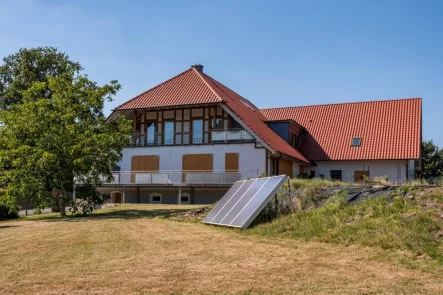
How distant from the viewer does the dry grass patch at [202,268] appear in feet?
23.2

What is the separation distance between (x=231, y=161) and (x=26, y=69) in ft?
71.6

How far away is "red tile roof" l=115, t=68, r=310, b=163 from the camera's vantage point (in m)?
31.4

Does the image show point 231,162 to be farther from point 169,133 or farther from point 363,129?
point 363,129

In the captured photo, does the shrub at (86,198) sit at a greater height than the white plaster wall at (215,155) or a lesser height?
lesser

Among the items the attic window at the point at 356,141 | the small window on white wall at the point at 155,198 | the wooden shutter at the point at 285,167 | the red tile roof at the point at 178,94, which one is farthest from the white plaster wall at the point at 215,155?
the attic window at the point at 356,141

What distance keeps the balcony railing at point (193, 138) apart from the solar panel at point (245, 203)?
13.9 m

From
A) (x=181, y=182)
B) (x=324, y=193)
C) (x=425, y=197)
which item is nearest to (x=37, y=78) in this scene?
(x=181, y=182)

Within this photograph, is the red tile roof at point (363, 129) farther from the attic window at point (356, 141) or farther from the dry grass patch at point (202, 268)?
the dry grass patch at point (202, 268)

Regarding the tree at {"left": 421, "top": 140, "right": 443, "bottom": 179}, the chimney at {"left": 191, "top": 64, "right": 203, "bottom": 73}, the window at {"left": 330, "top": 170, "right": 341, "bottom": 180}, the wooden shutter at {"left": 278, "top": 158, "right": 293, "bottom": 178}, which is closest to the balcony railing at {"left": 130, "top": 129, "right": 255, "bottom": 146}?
the wooden shutter at {"left": 278, "top": 158, "right": 293, "bottom": 178}

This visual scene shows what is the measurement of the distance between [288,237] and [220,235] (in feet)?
6.31

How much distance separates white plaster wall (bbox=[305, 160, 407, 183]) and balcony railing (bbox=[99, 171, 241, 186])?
815 cm

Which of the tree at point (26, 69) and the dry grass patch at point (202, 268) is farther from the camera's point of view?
the tree at point (26, 69)

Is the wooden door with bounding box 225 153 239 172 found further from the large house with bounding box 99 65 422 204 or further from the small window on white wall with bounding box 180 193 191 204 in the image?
the small window on white wall with bounding box 180 193 191 204

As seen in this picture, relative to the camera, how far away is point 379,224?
34.3 feet
